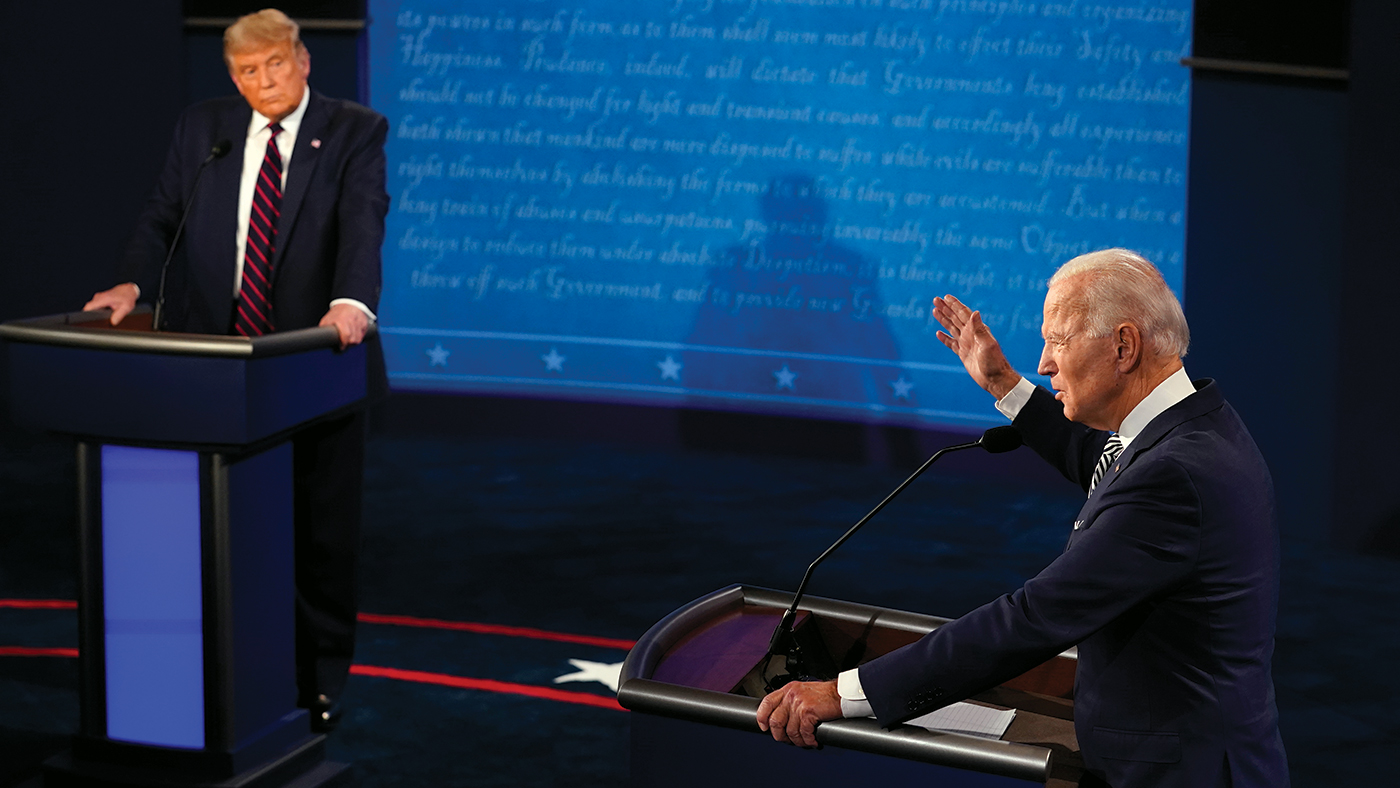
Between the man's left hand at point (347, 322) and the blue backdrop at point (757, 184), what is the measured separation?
3.51 meters

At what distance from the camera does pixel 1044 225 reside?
19.7 ft

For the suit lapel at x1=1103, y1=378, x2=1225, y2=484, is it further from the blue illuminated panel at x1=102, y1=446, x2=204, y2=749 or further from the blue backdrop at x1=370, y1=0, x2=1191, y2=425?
the blue backdrop at x1=370, y1=0, x2=1191, y2=425

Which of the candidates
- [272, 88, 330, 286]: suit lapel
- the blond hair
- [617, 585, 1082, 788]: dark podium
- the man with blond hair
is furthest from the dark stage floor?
the blond hair

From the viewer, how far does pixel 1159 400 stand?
1.81 meters

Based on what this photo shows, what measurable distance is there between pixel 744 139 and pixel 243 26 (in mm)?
3411

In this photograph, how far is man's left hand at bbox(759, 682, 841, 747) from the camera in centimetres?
171

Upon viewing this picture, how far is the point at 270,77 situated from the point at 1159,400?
222 cm

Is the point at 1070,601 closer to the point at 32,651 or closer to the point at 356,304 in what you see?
the point at 356,304

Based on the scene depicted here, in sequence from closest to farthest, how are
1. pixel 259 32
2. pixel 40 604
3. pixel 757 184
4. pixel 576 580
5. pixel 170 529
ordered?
pixel 170 529
pixel 259 32
pixel 40 604
pixel 576 580
pixel 757 184

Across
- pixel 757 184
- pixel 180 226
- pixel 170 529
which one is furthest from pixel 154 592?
pixel 757 184

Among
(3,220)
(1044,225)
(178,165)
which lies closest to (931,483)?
(1044,225)

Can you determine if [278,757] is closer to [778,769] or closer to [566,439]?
[778,769]

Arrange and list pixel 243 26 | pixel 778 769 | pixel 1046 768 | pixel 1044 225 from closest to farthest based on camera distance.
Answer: pixel 1046 768
pixel 778 769
pixel 243 26
pixel 1044 225

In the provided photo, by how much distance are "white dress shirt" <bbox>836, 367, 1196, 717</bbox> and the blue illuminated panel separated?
1.56m
